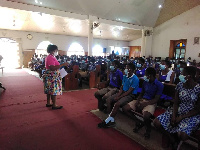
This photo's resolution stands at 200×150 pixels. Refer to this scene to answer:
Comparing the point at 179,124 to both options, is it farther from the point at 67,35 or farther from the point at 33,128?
the point at 67,35

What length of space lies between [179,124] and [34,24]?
476 inches

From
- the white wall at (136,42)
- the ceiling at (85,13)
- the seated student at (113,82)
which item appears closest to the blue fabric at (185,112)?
the seated student at (113,82)

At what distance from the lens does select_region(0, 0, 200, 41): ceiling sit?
28.0 feet

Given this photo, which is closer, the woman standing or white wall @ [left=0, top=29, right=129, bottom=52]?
the woman standing

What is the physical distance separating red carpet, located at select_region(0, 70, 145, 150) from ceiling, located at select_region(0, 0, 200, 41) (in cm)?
641

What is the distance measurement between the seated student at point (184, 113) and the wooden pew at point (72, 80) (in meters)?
4.01

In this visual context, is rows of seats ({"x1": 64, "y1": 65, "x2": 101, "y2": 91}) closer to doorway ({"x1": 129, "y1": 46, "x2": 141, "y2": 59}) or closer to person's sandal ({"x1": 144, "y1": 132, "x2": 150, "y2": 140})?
person's sandal ({"x1": 144, "y1": 132, "x2": 150, "y2": 140})

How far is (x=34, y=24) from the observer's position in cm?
1144

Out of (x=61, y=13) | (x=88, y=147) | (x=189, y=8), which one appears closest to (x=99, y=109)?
(x=88, y=147)

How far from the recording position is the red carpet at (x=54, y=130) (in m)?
→ 2.23

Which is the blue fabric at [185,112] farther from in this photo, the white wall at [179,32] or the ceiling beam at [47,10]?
the white wall at [179,32]

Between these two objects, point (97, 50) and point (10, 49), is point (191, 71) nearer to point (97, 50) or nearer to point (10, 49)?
point (10, 49)

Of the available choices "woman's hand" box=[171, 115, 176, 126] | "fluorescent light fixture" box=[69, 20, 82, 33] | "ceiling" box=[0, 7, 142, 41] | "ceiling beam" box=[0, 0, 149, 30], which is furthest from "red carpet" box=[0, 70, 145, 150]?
"fluorescent light fixture" box=[69, 20, 82, 33]

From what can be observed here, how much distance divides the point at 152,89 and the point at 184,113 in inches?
27.7
